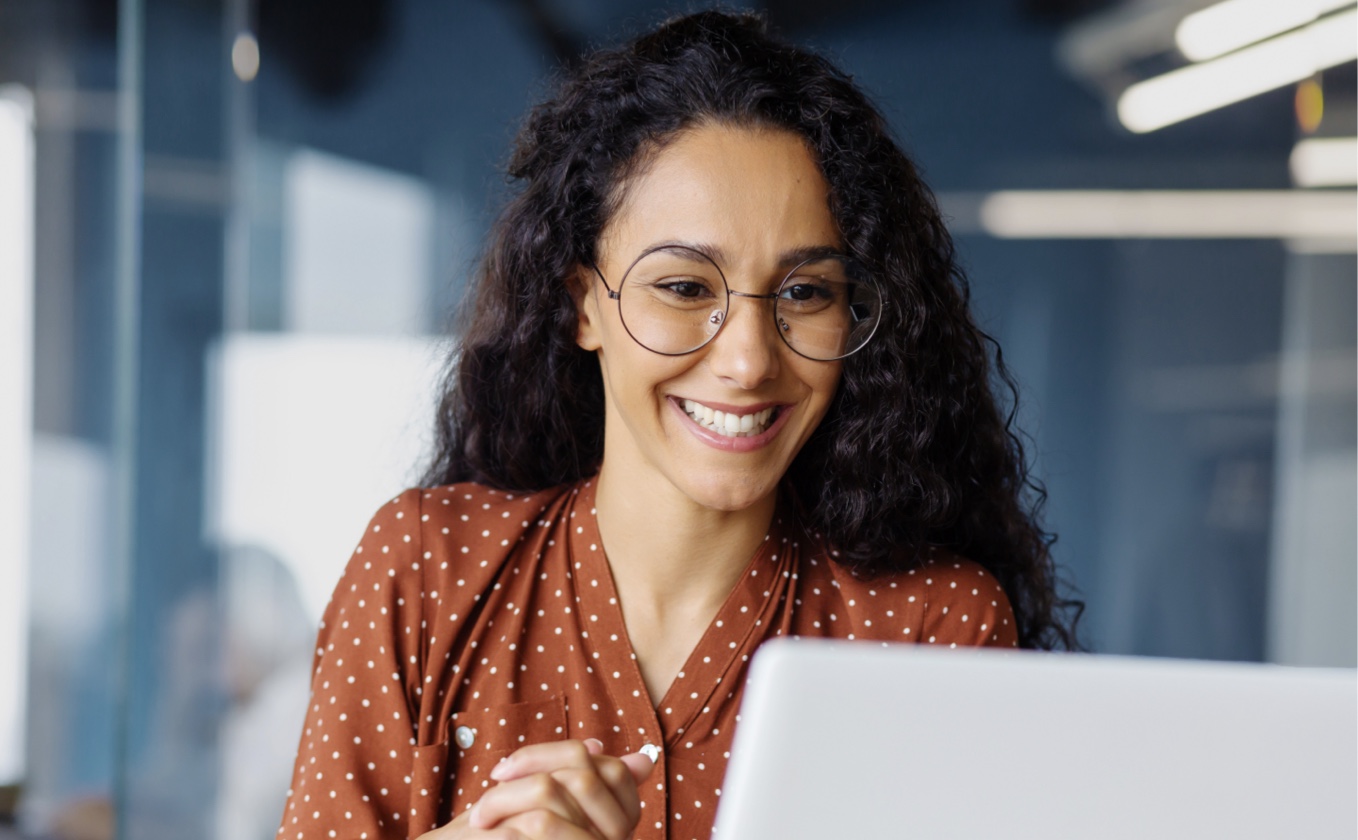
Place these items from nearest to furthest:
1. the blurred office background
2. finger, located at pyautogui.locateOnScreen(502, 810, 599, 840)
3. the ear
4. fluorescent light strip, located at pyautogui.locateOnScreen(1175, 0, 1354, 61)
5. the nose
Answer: finger, located at pyautogui.locateOnScreen(502, 810, 599, 840)
the nose
the ear
the blurred office background
fluorescent light strip, located at pyautogui.locateOnScreen(1175, 0, 1354, 61)

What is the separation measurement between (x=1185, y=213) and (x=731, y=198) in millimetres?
2457

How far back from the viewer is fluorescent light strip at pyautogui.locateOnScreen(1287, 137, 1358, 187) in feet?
10.9

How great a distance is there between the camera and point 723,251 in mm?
1352

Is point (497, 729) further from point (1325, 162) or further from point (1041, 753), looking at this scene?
point (1325, 162)

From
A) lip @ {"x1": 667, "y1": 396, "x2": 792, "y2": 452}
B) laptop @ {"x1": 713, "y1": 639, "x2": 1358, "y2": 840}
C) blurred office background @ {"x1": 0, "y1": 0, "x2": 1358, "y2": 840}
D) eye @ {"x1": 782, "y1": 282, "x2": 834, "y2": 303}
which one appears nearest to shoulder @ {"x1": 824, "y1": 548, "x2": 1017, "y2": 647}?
lip @ {"x1": 667, "y1": 396, "x2": 792, "y2": 452}

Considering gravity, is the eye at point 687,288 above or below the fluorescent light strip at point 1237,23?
below

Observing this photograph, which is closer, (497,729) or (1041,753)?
(1041,753)

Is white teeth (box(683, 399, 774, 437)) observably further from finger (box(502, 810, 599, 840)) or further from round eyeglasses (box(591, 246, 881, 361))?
finger (box(502, 810, 599, 840))

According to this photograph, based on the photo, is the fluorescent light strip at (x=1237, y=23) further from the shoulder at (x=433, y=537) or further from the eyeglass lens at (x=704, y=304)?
the shoulder at (x=433, y=537)

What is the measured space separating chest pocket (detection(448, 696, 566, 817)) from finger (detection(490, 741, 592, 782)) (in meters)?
0.47

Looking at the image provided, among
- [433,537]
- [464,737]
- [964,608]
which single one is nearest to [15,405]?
[433,537]

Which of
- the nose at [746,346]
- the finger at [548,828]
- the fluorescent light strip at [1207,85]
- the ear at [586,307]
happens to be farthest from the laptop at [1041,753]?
the fluorescent light strip at [1207,85]

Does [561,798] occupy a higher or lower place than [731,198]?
lower

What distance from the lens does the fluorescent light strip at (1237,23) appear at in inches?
130
